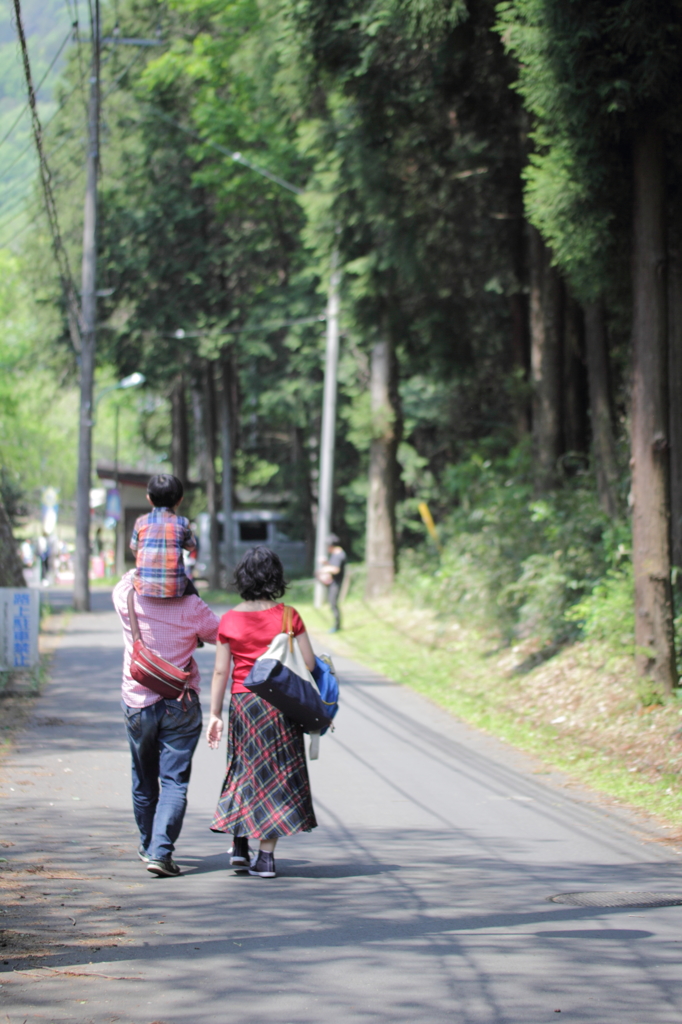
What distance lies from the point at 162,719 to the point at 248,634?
0.64m

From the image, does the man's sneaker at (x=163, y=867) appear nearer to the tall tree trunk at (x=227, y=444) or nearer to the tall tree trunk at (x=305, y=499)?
the tall tree trunk at (x=227, y=444)

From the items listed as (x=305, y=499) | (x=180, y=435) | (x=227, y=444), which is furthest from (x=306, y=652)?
(x=180, y=435)

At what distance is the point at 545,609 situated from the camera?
15.0 meters

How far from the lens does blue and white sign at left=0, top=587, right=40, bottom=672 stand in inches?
543

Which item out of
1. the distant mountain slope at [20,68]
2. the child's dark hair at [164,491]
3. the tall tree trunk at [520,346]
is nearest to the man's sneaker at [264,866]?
the child's dark hair at [164,491]

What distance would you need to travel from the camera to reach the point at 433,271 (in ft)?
64.0

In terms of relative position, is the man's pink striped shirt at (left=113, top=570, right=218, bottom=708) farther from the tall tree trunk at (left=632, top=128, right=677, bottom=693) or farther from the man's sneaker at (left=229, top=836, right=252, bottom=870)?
the tall tree trunk at (left=632, top=128, right=677, bottom=693)

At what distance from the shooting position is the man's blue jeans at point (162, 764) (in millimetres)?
6195

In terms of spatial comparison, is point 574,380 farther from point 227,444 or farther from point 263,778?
point 227,444

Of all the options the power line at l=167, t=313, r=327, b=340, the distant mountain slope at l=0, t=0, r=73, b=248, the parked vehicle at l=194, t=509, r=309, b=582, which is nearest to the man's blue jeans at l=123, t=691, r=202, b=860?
the distant mountain slope at l=0, t=0, r=73, b=248

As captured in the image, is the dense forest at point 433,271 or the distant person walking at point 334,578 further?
the distant person walking at point 334,578

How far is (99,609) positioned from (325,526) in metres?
7.21

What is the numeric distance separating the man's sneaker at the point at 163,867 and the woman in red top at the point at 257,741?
31 cm

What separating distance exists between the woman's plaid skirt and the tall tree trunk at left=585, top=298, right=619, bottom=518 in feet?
29.8
